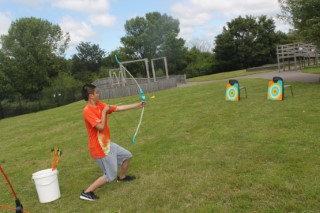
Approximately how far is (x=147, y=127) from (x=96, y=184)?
4.95 metres

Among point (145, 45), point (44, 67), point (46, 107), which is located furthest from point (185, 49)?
point (46, 107)

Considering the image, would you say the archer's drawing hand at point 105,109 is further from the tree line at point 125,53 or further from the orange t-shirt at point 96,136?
the tree line at point 125,53

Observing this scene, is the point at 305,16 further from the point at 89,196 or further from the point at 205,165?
the point at 89,196

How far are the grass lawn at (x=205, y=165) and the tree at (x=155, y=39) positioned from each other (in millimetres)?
45087

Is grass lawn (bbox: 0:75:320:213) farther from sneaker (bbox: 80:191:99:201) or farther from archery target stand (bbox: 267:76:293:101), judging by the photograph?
archery target stand (bbox: 267:76:293:101)

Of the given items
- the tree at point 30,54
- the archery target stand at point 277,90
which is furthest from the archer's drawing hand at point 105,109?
the tree at point 30,54

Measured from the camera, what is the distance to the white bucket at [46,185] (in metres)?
5.02

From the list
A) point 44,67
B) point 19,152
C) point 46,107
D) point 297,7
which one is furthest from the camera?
point 44,67

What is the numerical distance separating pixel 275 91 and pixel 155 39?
45207 millimetres

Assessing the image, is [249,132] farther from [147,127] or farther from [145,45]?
[145,45]

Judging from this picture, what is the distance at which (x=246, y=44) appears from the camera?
5109 centimetres

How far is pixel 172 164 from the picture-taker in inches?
230

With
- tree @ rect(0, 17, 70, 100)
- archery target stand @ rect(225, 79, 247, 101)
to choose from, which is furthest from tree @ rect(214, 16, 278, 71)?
archery target stand @ rect(225, 79, 247, 101)

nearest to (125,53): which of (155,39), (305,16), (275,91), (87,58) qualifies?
(155,39)
